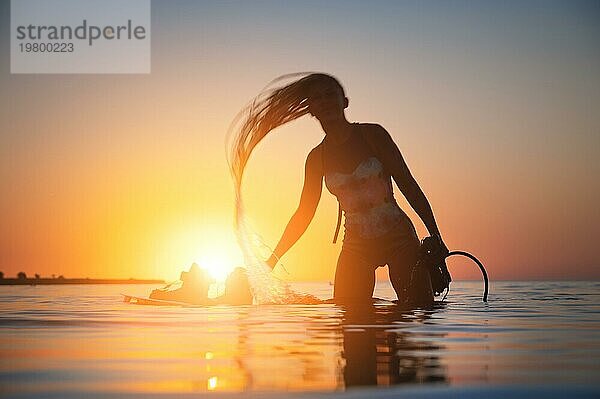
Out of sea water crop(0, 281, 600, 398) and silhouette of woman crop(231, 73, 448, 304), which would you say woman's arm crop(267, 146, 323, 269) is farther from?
sea water crop(0, 281, 600, 398)

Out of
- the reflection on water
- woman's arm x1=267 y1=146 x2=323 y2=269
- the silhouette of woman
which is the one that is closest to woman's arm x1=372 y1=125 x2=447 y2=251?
the silhouette of woman

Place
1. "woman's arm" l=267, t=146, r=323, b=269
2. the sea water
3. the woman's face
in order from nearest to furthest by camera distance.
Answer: the sea water < the woman's face < "woman's arm" l=267, t=146, r=323, b=269

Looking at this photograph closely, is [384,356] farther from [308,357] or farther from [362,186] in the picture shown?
[362,186]

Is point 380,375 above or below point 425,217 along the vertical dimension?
below

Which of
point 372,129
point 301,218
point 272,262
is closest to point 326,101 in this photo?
point 372,129

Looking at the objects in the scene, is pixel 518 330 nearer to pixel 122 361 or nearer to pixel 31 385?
pixel 122 361

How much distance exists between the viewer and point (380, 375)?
3713 millimetres

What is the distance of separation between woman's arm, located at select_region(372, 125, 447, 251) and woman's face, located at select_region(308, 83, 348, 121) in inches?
20.9

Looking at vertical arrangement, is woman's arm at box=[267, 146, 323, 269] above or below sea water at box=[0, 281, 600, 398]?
above

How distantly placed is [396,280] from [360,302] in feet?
1.84

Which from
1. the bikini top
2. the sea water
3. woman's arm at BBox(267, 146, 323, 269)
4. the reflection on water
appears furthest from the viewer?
woman's arm at BBox(267, 146, 323, 269)

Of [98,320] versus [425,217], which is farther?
[425,217]

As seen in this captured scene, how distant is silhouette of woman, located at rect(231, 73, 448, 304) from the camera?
9406 millimetres

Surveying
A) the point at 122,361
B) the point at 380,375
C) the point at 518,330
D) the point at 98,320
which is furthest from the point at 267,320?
the point at 380,375
